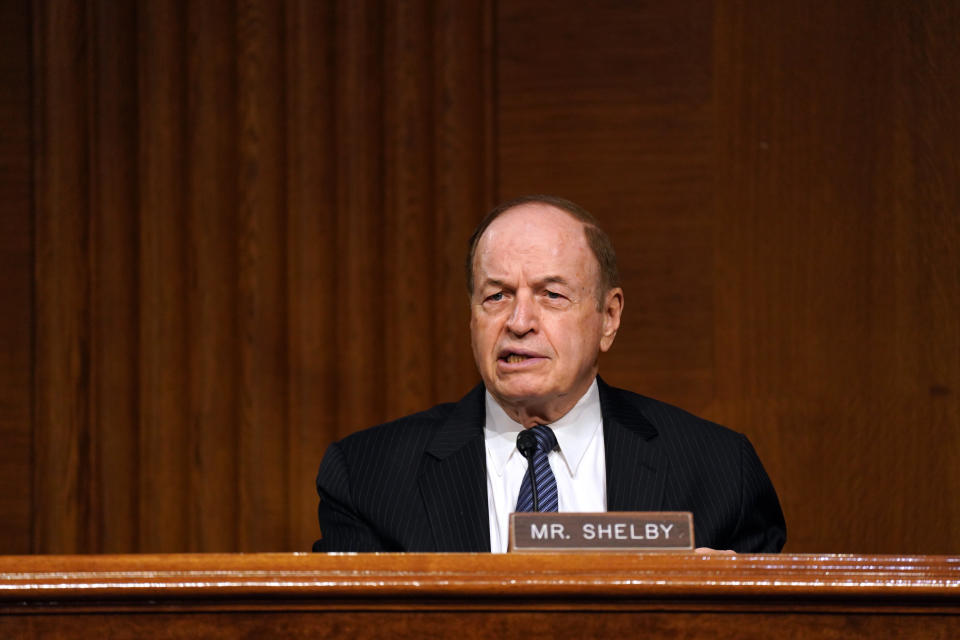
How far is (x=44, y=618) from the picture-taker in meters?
0.92

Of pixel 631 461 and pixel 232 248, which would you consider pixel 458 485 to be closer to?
pixel 631 461

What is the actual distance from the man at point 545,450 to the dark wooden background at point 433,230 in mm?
756

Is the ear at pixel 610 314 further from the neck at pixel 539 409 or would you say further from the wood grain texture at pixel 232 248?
the wood grain texture at pixel 232 248

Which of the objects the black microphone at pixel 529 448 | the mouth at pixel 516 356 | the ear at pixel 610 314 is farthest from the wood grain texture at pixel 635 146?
the black microphone at pixel 529 448

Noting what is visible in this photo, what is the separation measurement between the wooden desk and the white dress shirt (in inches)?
31.2

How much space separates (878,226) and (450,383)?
1264 mm

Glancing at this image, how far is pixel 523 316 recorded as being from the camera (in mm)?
1739

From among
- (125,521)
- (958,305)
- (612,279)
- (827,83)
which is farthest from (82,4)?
(958,305)

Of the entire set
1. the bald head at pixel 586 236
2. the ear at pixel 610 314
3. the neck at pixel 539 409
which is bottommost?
the neck at pixel 539 409

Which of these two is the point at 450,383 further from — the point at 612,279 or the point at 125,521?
the point at 125,521

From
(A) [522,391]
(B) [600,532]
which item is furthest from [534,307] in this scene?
(B) [600,532]

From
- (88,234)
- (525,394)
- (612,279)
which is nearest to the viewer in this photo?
(525,394)

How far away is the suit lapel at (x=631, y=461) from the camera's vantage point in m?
1.74

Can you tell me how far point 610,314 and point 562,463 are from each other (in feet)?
1.10
